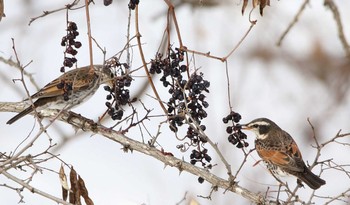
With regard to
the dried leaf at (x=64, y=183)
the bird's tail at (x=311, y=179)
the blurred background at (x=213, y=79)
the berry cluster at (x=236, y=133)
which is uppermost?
the blurred background at (x=213, y=79)

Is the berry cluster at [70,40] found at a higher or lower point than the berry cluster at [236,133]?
higher

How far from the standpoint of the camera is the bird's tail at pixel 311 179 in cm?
589

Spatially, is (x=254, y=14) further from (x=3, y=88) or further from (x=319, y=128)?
(x=3, y=88)

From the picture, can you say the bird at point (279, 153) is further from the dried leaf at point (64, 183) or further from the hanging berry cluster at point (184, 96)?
the dried leaf at point (64, 183)

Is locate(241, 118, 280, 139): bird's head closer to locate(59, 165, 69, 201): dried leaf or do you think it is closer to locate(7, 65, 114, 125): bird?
locate(7, 65, 114, 125): bird

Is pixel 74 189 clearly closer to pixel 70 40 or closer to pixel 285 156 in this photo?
pixel 70 40

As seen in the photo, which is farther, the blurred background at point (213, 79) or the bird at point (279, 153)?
the blurred background at point (213, 79)

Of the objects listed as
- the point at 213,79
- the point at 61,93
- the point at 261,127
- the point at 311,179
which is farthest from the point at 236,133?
the point at 213,79

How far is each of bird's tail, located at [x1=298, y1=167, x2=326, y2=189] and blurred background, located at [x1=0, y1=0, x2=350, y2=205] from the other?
2.02 meters

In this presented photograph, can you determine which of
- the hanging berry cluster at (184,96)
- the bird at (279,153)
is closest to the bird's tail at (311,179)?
the bird at (279,153)

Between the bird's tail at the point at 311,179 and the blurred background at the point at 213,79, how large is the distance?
202 cm

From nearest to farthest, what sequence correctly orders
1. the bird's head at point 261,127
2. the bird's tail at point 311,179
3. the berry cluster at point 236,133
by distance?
the berry cluster at point 236,133, the bird's tail at point 311,179, the bird's head at point 261,127

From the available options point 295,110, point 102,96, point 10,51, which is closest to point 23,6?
point 10,51

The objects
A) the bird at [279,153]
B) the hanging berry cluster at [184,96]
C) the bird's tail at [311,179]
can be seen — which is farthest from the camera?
the bird at [279,153]
